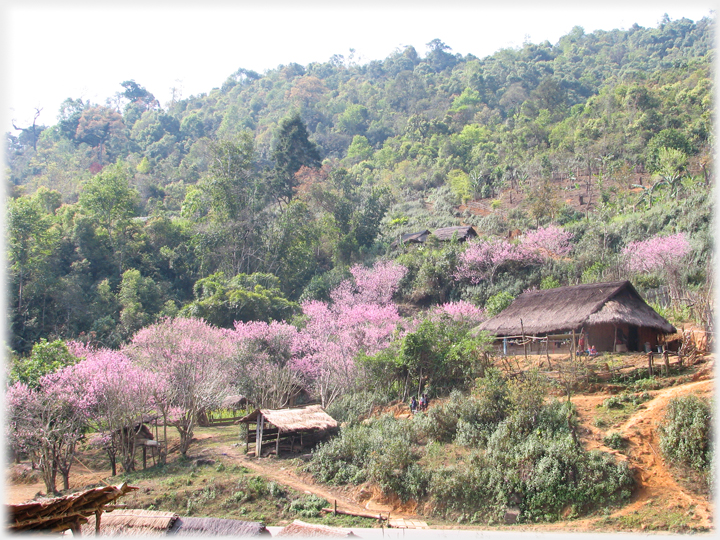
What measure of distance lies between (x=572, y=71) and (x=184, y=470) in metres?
82.2

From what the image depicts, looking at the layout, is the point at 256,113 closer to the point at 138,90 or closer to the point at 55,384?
the point at 138,90

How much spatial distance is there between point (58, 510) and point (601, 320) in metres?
17.3

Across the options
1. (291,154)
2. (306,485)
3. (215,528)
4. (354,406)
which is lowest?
(306,485)

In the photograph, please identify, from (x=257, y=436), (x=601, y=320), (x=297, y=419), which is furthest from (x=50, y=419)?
(x=601, y=320)

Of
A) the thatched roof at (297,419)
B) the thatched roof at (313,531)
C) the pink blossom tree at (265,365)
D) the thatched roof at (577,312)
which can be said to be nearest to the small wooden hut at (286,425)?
the thatched roof at (297,419)

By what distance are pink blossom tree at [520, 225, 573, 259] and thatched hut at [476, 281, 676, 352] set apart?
41.6 ft

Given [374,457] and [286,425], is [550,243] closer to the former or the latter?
[286,425]

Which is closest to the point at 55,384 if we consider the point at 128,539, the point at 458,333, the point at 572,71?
the point at 128,539

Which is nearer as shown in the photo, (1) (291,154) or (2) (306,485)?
(2) (306,485)

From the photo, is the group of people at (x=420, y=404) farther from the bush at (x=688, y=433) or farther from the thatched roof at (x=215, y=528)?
the bush at (x=688, y=433)

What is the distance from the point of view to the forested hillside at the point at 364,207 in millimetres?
31578

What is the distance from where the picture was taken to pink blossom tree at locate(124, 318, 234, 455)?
19828 millimetres

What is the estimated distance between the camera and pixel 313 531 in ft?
40.0

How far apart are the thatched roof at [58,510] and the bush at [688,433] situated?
450 inches
